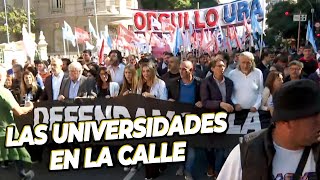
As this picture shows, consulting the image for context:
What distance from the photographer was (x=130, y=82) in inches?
292

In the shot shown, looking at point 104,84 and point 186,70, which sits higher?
point 186,70

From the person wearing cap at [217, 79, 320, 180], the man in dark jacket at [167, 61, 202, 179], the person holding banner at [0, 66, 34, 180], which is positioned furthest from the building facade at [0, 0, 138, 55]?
the person wearing cap at [217, 79, 320, 180]

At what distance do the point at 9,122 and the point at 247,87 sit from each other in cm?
289

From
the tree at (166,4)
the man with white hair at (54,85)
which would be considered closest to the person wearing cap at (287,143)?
the man with white hair at (54,85)

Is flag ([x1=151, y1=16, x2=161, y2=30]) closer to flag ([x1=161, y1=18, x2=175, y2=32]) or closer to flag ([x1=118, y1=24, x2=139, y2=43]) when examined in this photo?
flag ([x1=161, y1=18, x2=175, y2=32])

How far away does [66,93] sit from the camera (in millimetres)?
7605

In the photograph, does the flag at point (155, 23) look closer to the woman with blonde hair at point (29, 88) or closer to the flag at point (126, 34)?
→ the flag at point (126, 34)

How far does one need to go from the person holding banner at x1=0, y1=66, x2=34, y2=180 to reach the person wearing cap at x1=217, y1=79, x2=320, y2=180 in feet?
14.1

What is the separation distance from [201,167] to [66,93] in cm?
223

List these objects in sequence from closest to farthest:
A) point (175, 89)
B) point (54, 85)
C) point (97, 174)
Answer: point (175, 89) < point (97, 174) < point (54, 85)

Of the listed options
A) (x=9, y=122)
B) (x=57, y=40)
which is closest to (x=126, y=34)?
(x=9, y=122)

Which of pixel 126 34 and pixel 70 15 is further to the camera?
pixel 70 15

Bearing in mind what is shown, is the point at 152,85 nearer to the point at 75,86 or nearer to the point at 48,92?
the point at 75,86

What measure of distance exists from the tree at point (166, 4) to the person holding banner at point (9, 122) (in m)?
62.5
